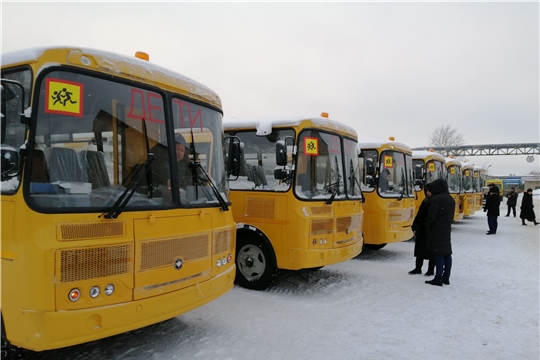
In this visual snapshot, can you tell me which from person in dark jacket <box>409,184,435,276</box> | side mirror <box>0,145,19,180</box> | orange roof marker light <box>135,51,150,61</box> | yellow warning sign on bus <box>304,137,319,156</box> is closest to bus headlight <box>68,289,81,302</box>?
side mirror <box>0,145,19,180</box>

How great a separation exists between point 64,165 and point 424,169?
1272 centimetres

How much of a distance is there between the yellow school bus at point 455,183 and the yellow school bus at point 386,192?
24.1 ft

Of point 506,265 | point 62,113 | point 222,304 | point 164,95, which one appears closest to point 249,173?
point 222,304

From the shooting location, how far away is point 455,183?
1766cm

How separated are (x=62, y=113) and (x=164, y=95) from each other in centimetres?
108

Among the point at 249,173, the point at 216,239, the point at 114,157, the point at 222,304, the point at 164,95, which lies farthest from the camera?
the point at 249,173

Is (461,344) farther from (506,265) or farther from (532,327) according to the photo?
(506,265)

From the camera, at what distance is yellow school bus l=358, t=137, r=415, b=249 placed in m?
9.53

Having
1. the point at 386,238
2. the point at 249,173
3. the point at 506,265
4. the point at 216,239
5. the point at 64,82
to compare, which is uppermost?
the point at 64,82

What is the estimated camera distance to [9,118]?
333cm

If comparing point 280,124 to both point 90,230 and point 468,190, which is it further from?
point 468,190

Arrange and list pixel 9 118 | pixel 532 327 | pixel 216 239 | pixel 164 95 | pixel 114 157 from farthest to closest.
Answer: pixel 532 327 → pixel 216 239 → pixel 164 95 → pixel 114 157 → pixel 9 118

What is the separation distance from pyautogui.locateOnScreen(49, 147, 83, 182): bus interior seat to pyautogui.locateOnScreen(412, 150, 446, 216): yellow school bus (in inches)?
445

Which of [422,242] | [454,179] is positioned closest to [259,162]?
[422,242]
